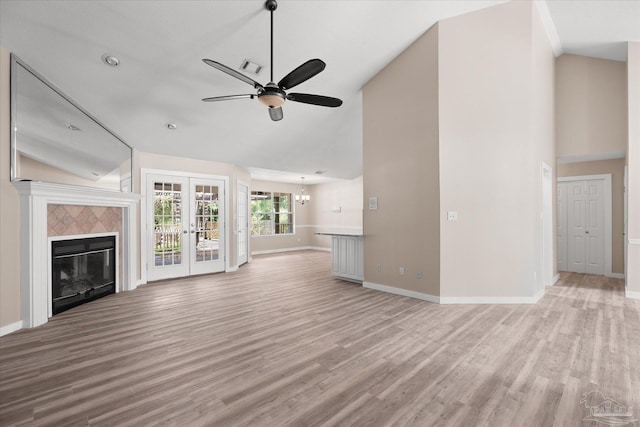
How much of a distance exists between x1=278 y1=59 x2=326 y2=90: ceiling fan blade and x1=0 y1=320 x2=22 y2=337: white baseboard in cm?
385

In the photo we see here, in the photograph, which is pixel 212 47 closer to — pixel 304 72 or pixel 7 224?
pixel 304 72

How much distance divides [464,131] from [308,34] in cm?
244

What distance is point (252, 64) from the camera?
3910 mm

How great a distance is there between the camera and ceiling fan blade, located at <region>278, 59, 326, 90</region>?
8.55 ft

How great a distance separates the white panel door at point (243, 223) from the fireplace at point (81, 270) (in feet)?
9.75

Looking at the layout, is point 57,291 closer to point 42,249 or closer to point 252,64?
point 42,249

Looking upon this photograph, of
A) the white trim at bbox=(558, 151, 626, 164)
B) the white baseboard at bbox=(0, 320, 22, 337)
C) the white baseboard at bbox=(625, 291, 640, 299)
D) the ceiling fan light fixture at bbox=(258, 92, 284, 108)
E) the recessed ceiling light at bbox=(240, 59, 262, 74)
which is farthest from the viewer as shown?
the white trim at bbox=(558, 151, 626, 164)

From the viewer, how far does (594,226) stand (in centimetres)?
620

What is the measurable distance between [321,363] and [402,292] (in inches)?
96.9

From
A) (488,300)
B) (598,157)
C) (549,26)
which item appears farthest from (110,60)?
(598,157)

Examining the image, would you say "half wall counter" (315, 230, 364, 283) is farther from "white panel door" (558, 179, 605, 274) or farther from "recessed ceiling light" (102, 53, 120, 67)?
"white panel door" (558, 179, 605, 274)

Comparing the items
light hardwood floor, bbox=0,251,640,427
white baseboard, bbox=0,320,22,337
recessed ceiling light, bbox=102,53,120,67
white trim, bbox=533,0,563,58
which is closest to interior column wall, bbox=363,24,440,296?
light hardwood floor, bbox=0,251,640,427

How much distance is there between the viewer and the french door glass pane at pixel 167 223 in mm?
6008

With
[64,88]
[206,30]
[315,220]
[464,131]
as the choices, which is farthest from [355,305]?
[315,220]
